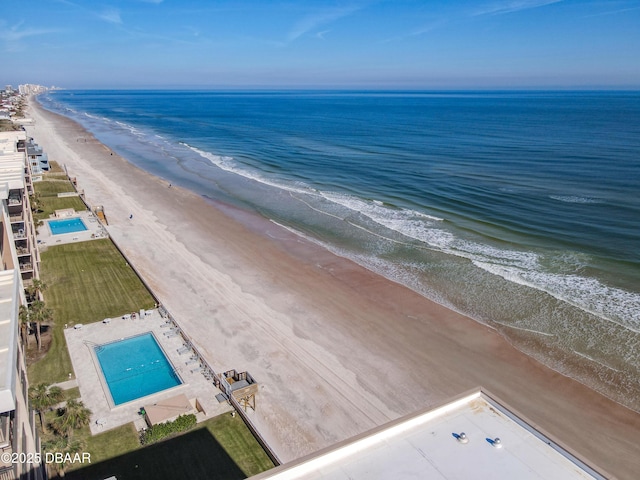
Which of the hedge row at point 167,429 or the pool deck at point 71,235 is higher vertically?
the pool deck at point 71,235

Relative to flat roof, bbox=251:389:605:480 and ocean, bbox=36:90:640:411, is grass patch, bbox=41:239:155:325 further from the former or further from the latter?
flat roof, bbox=251:389:605:480

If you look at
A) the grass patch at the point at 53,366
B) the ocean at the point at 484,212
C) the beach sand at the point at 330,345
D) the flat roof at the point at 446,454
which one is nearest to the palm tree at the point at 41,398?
the grass patch at the point at 53,366

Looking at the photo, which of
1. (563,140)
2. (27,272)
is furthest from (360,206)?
(563,140)

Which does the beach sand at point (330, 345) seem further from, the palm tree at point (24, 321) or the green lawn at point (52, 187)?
the green lawn at point (52, 187)

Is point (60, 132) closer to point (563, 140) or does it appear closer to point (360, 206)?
point (360, 206)

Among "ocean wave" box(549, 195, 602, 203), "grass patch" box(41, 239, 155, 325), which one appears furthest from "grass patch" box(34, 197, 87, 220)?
"ocean wave" box(549, 195, 602, 203)

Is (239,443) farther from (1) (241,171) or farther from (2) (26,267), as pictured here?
(1) (241,171)

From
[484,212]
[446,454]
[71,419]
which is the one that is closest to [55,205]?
[71,419]
